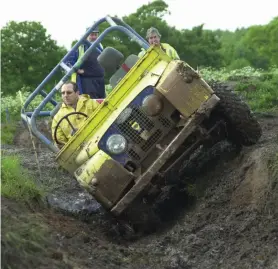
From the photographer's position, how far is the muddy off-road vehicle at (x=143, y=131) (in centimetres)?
664

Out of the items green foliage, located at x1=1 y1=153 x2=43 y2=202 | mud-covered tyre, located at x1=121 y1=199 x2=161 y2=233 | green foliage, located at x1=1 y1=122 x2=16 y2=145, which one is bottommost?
green foliage, located at x1=1 y1=122 x2=16 y2=145

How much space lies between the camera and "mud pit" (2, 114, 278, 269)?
5.40 meters

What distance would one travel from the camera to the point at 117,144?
22.4 ft

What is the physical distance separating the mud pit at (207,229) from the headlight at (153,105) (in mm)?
1065

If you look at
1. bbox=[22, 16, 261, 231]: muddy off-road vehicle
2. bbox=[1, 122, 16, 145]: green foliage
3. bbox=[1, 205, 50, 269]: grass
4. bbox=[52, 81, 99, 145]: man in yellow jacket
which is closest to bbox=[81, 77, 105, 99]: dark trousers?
bbox=[52, 81, 99, 145]: man in yellow jacket

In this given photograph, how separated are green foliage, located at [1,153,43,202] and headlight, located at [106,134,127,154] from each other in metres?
0.91

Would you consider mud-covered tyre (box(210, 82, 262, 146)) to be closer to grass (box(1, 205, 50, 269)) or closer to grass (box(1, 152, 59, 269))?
grass (box(1, 152, 59, 269))

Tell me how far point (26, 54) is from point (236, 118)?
3072 cm

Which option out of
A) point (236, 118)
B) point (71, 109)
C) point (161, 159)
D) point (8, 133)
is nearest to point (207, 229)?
point (161, 159)

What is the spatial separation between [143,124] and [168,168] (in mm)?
523

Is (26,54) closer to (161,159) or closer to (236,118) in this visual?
(236,118)

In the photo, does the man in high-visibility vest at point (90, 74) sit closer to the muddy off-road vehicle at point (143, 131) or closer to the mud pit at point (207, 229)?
the muddy off-road vehicle at point (143, 131)

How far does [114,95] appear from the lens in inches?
275

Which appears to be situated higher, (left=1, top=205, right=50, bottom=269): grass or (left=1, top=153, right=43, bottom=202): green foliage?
(left=1, top=205, right=50, bottom=269): grass
